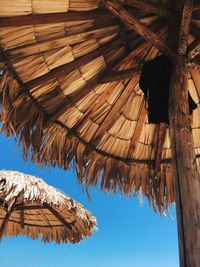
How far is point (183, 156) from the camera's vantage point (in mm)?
2170

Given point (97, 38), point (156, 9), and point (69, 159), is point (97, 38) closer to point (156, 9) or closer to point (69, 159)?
point (156, 9)

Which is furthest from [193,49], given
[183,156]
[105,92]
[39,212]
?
[39,212]

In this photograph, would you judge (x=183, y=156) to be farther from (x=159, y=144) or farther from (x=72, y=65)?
(x=159, y=144)

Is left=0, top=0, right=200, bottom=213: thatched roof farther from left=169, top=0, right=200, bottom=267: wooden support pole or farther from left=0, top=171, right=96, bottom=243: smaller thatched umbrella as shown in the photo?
left=0, top=171, right=96, bottom=243: smaller thatched umbrella

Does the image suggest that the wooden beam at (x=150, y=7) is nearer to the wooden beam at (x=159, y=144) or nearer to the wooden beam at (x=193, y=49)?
the wooden beam at (x=193, y=49)

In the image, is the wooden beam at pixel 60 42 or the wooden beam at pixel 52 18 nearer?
the wooden beam at pixel 52 18

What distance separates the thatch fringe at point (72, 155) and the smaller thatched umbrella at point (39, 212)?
7.21 feet

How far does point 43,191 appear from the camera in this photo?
19.1 ft

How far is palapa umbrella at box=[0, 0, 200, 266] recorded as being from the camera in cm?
239

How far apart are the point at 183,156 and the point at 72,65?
3.98 ft

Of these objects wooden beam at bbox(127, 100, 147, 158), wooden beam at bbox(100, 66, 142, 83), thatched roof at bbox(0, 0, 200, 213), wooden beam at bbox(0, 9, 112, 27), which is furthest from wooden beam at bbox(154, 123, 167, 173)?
wooden beam at bbox(0, 9, 112, 27)

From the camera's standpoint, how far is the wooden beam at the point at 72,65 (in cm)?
284

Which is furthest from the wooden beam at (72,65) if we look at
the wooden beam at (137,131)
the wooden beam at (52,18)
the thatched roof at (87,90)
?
the wooden beam at (137,131)

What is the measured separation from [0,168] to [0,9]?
417cm
